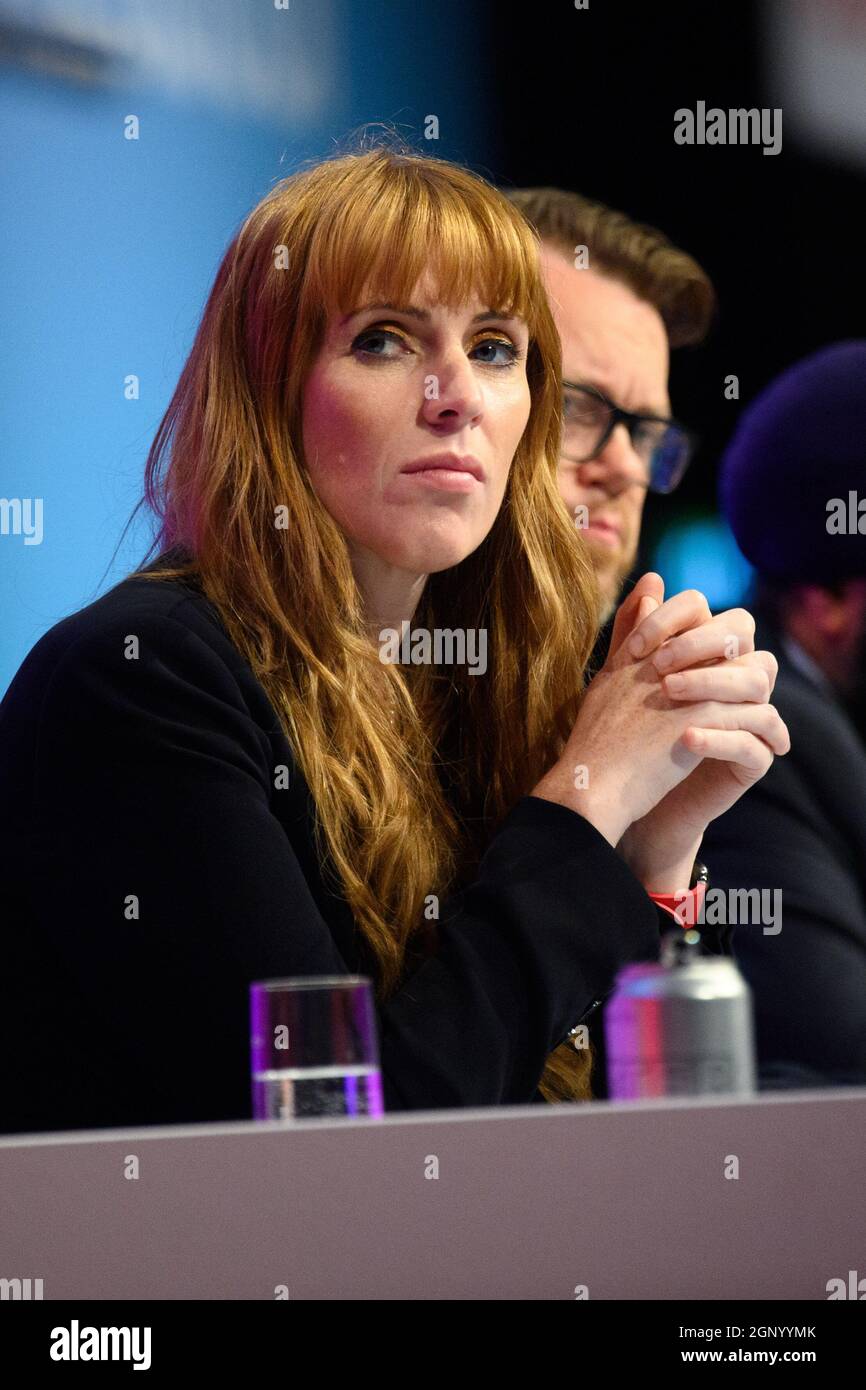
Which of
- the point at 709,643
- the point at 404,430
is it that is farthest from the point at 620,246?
the point at 709,643

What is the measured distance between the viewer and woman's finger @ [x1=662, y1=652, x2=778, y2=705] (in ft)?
4.41

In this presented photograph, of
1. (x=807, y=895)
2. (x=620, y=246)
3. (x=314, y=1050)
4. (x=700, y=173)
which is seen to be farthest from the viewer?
(x=700, y=173)

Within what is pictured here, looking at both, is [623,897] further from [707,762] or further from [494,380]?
[494,380]

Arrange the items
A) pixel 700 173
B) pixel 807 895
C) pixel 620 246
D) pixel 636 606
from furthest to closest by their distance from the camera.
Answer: pixel 700 173 < pixel 620 246 < pixel 807 895 < pixel 636 606

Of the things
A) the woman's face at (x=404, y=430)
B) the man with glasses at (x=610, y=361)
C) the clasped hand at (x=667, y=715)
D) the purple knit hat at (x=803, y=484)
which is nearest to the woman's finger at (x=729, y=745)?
the clasped hand at (x=667, y=715)

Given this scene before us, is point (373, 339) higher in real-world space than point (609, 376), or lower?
lower

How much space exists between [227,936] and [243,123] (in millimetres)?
1375

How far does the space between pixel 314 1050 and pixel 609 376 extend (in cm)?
142

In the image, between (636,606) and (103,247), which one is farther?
(103,247)

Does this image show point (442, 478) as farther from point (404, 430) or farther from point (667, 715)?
point (667, 715)

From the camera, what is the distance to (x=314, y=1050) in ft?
3.43

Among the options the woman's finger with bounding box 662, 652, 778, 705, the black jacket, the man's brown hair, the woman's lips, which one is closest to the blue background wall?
the man's brown hair

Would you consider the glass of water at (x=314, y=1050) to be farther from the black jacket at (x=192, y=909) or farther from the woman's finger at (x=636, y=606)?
the woman's finger at (x=636, y=606)

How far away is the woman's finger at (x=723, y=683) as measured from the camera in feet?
4.41
